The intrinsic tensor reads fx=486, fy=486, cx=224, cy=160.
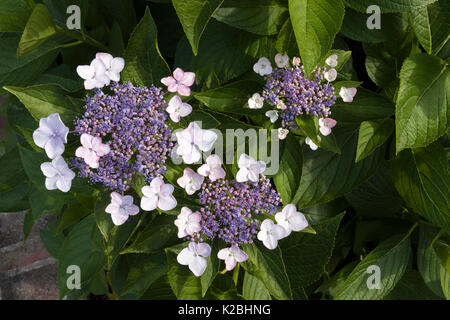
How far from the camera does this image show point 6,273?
2.14 m

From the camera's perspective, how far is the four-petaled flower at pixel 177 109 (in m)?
0.94

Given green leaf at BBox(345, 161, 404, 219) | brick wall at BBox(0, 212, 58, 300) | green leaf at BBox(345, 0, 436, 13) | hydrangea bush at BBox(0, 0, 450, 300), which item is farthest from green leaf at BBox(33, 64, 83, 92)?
brick wall at BBox(0, 212, 58, 300)

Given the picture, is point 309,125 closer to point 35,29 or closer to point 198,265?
point 198,265

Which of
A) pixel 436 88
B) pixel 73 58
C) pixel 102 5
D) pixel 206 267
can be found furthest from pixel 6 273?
pixel 436 88

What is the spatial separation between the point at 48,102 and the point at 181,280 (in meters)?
0.48

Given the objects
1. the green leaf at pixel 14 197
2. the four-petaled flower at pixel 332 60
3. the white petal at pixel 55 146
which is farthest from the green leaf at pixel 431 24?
the green leaf at pixel 14 197

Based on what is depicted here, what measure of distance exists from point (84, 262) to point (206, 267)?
0.46 m

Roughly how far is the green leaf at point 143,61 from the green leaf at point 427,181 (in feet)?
2.01

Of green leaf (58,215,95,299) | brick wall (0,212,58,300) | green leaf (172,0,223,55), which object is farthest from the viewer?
brick wall (0,212,58,300)

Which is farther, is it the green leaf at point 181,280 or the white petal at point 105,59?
the green leaf at point 181,280

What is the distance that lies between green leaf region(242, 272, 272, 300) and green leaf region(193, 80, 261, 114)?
17.0 inches

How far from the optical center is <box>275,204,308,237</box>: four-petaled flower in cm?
97

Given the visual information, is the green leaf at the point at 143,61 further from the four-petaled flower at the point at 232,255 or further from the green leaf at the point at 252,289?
the green leaf at the point at 252,289

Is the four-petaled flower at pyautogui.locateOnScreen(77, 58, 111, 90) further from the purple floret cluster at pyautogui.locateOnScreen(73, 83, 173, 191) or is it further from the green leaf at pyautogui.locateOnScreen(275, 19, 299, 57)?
the green leaf at pyautogui.locateOnScreen(275, 19, 299, 57)
